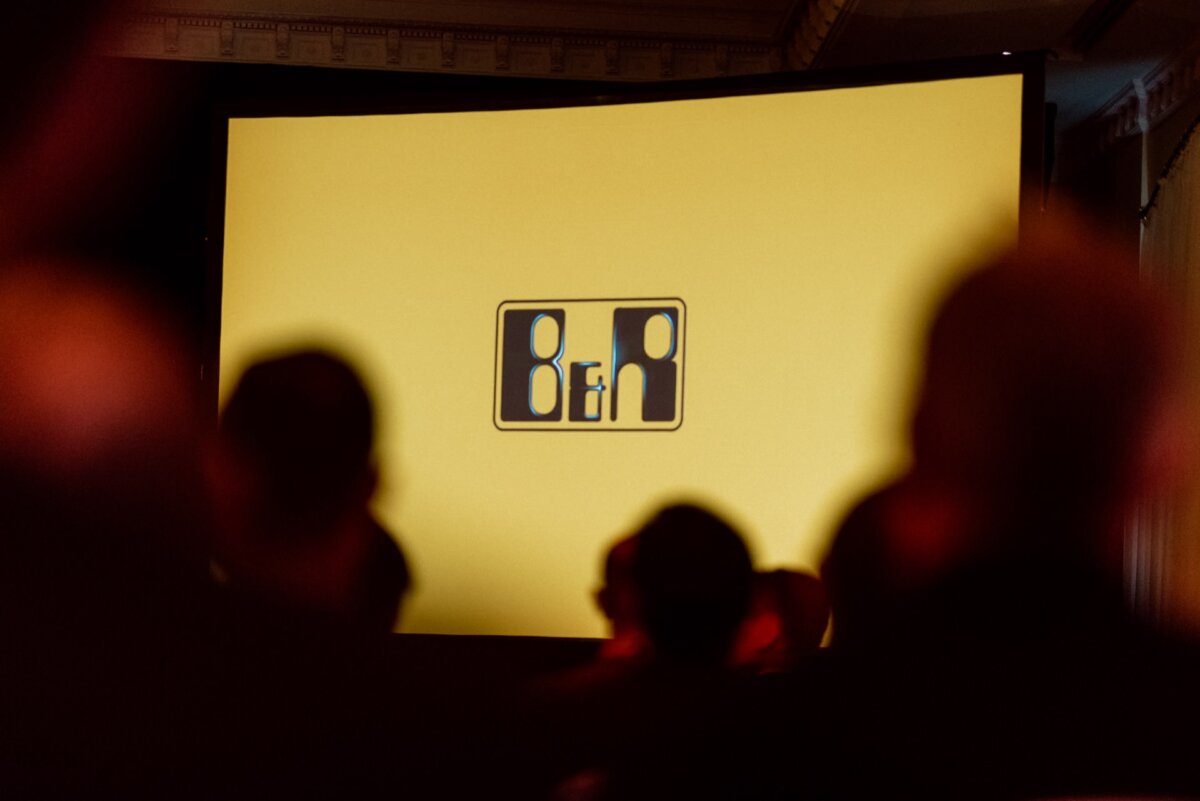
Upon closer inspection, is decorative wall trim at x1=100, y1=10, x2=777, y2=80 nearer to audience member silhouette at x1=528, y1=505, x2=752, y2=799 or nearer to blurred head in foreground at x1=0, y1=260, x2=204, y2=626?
blurred head in foreground at x1=0, y1=260, x2=204, y2=626

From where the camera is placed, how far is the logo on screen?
5.10ft

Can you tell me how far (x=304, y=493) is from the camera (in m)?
1.66

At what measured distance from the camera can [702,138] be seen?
1.59 m

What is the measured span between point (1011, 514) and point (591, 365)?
2.01 ft

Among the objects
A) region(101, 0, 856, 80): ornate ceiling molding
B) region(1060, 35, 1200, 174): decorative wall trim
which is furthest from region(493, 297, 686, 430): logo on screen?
region(1060, 35, 1200, 174): decorative wall trim

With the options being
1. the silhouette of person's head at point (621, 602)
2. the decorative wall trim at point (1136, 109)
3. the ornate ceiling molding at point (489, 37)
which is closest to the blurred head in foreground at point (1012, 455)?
the silhouette of person's head at point (621, 602)

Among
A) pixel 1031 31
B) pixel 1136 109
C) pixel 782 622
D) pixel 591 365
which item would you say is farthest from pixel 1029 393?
pixel 1136 109

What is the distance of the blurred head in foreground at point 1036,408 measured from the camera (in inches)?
52.2

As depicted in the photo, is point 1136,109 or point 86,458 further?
point 1136,109

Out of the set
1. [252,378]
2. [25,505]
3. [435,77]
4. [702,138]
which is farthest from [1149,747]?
[435,77]

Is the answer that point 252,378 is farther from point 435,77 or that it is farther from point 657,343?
point 435,77

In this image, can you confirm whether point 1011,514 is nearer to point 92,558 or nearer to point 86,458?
point 92,558

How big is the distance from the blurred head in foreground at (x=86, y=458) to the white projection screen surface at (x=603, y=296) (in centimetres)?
20

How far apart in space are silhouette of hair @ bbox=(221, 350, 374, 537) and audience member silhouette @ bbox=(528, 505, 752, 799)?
456 millimetres
